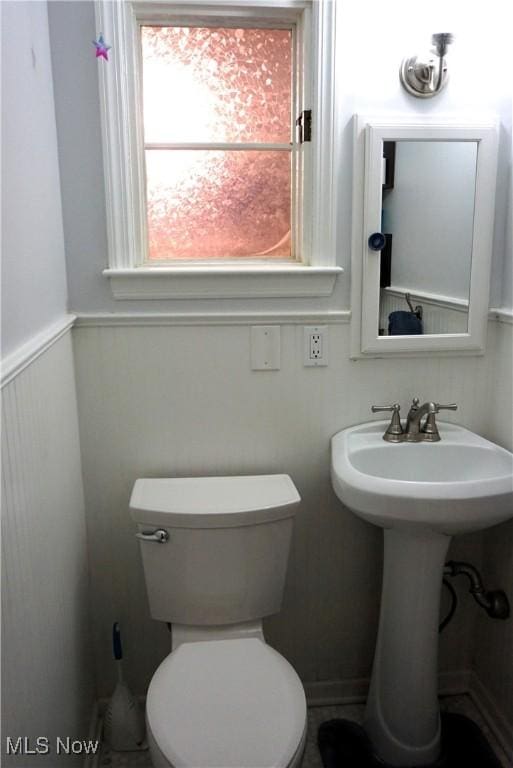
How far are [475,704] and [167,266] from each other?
1.56 m

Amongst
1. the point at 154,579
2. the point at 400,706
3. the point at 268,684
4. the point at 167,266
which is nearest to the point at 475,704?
the point at 400,706

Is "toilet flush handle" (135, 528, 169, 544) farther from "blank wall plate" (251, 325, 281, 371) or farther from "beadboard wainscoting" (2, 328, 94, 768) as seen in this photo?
"blank wall plate" (251, 325, 281, 371)

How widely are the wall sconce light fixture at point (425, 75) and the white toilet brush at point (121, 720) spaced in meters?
1.59

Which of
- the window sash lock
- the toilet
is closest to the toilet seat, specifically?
the toilet

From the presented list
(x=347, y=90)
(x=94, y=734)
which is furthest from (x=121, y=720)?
(x=347, y=90)

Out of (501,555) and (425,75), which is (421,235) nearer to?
(425,75)

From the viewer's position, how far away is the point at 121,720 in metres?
1.67

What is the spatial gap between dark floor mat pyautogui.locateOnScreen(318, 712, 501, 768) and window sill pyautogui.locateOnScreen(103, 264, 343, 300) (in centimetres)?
121

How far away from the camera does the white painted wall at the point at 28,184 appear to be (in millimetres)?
1062

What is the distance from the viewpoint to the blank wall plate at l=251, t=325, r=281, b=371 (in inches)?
64.6

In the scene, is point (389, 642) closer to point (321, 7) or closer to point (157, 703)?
point (157, 703)

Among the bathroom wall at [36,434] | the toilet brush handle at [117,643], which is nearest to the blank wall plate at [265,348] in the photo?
the bathroom wall at [36,434]

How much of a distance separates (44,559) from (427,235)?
122 cm

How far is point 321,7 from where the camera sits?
4.88 ft
